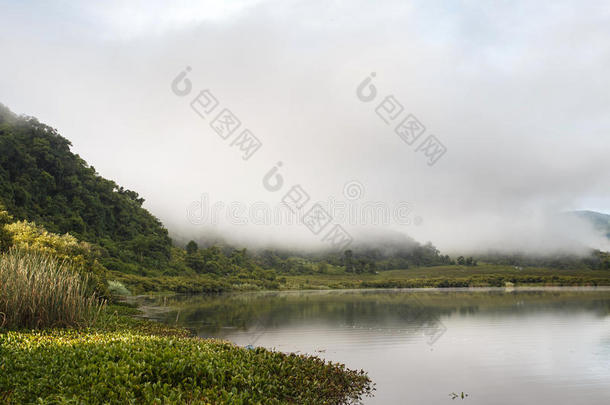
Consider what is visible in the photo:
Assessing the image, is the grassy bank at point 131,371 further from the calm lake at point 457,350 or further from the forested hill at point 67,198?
the forested hill at point 67,198

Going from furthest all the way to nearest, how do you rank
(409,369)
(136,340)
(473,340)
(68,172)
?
(68,172) → (473,340) → (409,369) → (136,340)

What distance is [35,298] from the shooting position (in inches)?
553

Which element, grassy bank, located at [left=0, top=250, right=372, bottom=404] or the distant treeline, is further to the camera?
the distant treeline

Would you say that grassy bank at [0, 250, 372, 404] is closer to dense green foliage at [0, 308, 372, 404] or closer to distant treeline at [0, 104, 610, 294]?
dense green foliage at [0, 308, 372, 404]

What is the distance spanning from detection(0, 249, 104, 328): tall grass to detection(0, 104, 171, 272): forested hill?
59.3 meters

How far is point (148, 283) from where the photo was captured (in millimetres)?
66000

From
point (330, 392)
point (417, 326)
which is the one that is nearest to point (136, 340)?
point (330, 392)

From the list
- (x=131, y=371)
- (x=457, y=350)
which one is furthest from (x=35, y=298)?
(x=457, y=350)

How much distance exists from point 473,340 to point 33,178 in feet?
284

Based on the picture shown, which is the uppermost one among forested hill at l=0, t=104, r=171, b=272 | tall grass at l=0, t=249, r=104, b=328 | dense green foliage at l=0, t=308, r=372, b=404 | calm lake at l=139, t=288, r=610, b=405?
forested hill at l=0, t=104, r=171, b=272

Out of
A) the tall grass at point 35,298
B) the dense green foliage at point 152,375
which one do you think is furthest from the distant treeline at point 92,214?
the dense green foliage at point 152,375

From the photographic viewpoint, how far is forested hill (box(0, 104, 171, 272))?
242ft

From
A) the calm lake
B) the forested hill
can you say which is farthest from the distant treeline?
the calm lake

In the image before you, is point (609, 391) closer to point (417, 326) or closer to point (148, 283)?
point (417, 326)
